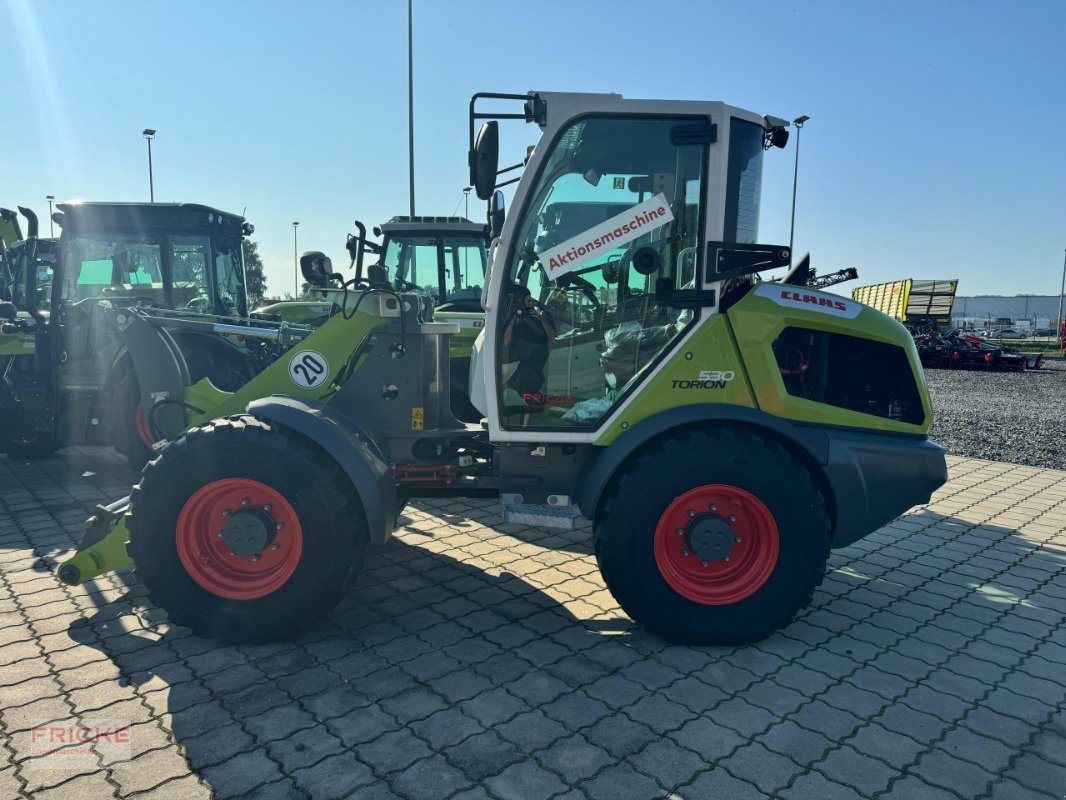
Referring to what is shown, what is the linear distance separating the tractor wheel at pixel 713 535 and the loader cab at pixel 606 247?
438 millimetres

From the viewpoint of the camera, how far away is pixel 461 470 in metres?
4.04

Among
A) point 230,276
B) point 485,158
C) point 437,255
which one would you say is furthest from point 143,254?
point 485,158

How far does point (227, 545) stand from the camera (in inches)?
134

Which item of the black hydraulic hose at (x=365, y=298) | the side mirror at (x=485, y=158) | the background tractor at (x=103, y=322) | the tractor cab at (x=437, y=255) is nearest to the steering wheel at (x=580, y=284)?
the side mirror at (x=485, y=158)

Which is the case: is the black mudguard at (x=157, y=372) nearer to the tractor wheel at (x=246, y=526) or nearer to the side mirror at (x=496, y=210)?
the tractor wheel at (x=246, y=526)

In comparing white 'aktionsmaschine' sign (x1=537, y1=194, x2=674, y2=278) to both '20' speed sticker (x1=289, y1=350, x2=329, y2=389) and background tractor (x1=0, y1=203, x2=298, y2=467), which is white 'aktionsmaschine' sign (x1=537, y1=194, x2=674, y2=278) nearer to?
'20' speed sticker (x1=289, y1=350, x2=329, y2=389)

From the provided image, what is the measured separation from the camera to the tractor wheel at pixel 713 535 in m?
3.30

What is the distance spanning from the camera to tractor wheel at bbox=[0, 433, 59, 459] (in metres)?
7.14

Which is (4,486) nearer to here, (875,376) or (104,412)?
(104,412)

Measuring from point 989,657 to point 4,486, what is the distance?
7745 mm

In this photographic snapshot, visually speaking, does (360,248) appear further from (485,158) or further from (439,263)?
(439,263)

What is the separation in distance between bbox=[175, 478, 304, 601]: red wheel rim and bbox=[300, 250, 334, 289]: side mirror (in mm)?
1407

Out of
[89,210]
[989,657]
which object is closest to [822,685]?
[989,657]

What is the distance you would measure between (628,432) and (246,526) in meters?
1.92
